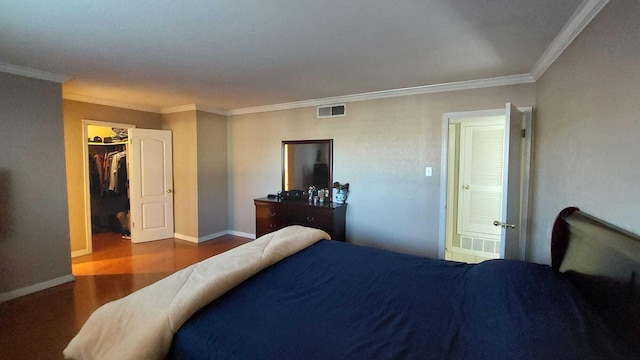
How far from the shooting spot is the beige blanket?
45.5 inches

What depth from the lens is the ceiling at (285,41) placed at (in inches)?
65.9

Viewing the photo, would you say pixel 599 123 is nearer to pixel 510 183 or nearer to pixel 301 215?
pixel 510 183

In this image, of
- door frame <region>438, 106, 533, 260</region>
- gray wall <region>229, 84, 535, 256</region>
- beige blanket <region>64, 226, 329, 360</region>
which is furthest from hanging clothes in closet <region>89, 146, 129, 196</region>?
door frame <region>438, 106, 533, 260</region>

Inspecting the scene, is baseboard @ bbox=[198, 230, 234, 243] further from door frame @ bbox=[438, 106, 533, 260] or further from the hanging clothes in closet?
door frame @ bbox=[438, 106, 533, 260]

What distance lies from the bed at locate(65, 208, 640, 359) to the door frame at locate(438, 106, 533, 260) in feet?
4.34

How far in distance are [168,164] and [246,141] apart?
1395 millimetres

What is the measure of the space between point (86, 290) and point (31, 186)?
1217mm

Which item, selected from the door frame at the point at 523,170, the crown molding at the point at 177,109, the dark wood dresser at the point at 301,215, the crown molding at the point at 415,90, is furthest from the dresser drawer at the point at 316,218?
the crown molding at the point at 177,109

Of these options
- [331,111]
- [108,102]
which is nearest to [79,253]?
[108,102]

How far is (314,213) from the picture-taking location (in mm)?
3697

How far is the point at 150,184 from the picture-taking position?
15.1 feet

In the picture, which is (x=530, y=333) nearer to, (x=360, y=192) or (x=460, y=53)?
(x=460, y=53)

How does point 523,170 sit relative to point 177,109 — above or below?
below

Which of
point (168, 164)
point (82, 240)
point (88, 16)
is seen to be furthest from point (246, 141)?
point (88, 16)
